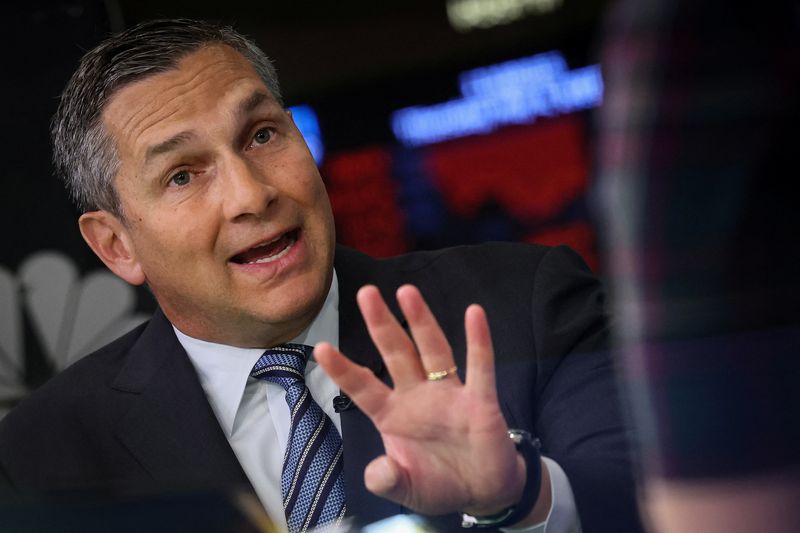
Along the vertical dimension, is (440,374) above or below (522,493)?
above

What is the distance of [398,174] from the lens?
138 inches

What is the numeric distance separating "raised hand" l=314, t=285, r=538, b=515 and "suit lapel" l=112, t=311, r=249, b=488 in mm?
431

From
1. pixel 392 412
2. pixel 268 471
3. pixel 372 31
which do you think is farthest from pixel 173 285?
pixel 372 31

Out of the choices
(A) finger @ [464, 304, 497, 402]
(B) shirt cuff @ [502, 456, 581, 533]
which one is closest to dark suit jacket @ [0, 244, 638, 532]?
(B) shirt cuff @ [502, 456, 581, 533]

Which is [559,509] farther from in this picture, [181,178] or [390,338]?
[181,178]

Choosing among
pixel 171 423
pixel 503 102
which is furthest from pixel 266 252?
pixel 503 102

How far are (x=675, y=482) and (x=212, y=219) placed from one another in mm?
979

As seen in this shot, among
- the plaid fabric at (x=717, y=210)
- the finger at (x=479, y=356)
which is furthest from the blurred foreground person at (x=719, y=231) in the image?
the finger at (x=479, y=356)

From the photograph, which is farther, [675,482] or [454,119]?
[454,119]

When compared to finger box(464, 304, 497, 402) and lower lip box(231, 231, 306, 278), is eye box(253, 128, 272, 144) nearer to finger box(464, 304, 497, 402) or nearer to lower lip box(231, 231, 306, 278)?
lower lip box(231, 231, 306, 278)

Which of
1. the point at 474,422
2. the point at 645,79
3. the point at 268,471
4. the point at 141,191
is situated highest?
the point at 645,79

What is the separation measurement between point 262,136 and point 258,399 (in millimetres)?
396

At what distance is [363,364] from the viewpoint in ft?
5.01

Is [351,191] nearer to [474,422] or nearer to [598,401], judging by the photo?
[598,401]
